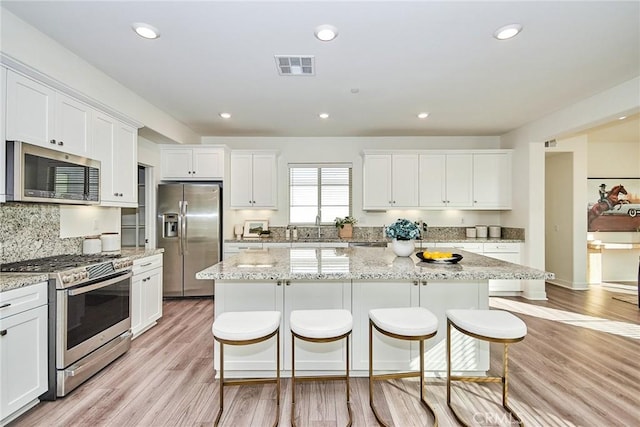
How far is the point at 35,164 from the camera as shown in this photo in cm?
226

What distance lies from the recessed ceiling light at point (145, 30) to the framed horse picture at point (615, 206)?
7.16 m

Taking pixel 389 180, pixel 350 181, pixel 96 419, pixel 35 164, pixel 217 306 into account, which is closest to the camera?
pixel 96 419

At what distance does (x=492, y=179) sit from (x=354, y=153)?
7.65ft

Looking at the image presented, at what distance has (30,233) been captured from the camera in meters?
2.59

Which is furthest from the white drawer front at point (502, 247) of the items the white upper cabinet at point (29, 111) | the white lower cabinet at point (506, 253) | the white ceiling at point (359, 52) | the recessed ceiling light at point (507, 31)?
the white upper cabinet at point (29, 111)

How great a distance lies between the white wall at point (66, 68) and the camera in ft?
7.02

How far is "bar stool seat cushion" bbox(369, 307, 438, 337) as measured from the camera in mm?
1844

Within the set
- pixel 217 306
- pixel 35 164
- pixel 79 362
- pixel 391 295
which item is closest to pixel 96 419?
pixel 79 362

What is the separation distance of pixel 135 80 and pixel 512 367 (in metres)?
4.43

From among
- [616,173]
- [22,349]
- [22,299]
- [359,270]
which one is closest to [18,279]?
[22,299]

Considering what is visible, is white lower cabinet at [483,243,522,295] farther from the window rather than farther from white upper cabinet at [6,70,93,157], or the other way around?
white upper cabinet at [6,70,93,157]

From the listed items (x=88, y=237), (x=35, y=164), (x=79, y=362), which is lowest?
(x=79, y=362)

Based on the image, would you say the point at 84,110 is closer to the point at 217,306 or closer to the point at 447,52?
the point at 217,306

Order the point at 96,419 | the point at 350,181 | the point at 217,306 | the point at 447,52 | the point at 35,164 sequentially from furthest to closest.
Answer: the point at 350,181 < the point at 447,52 < the point at 217,306 < the point at 35,164 < the point at 96,419
